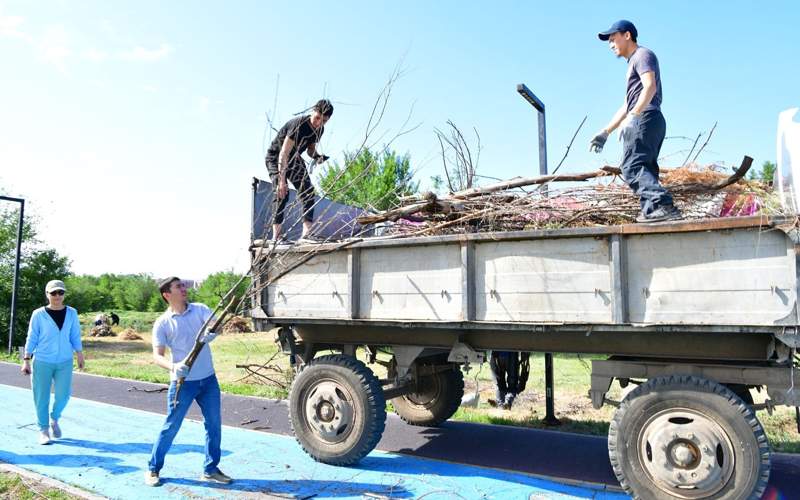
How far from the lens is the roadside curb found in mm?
4808

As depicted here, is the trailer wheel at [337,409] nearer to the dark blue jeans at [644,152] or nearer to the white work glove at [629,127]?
the dark blue jeans at [644,152]

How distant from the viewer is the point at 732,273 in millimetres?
3879

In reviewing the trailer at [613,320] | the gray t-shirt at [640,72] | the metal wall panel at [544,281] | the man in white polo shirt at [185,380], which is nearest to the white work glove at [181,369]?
the man in white polo shirt at [185,380]

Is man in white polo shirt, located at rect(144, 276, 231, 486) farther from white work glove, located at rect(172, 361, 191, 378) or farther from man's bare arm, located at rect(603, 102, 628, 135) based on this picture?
man's bare arm, located at rect(603, 102, 628, 135)

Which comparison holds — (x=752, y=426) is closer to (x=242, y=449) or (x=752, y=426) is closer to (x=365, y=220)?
(x=365, y=220)

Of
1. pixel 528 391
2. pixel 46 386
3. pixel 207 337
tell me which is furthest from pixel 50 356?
pixel 528 391

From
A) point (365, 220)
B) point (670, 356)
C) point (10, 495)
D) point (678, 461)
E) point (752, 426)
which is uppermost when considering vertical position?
point (365, 220)

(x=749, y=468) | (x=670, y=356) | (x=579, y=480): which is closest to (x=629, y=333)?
(x=670, y=356)

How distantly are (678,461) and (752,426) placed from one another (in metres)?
0.53

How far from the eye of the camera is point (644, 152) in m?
4.68

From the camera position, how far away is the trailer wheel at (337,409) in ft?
17.6

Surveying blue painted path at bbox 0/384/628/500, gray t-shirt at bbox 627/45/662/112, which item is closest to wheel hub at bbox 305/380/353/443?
blue painted path at bbox 0/384/628/500

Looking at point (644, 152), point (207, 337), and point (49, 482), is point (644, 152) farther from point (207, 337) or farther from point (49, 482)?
point (49, 482)

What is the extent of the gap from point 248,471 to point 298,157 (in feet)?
10.3
